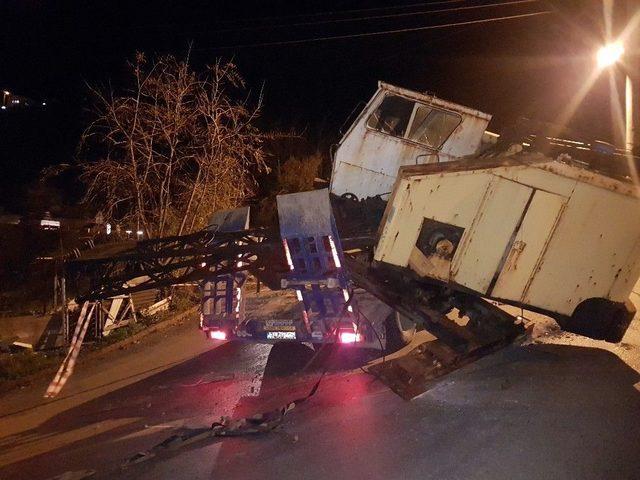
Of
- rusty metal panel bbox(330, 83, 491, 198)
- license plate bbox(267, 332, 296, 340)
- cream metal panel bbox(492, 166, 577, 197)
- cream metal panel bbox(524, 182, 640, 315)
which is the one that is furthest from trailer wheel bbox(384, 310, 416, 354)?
cream metal panel bbox(492, 166, 577, 197)

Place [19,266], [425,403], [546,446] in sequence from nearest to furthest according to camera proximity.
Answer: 1. [546,446]
2. [425,403]
3. [19,266]

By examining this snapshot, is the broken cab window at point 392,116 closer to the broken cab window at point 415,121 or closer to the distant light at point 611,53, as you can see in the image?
the broken cab window at point 415,121

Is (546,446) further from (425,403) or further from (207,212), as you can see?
(207,212)

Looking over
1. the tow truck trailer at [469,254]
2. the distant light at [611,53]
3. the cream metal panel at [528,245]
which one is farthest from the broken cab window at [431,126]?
the distant light at [611,53]

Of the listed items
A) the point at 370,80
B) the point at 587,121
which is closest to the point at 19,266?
the point at 587,121

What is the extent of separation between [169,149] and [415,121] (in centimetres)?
776

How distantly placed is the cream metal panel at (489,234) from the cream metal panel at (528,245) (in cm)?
9

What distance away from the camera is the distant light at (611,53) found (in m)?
11.4

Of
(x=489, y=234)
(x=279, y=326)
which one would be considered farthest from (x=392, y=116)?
(x=279, y=326)

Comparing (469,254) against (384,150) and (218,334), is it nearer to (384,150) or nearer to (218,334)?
(384,150)

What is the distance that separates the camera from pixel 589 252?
17.5 ft

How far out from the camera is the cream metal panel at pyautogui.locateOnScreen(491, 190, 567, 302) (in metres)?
5.23

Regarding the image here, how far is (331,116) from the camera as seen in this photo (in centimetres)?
2942

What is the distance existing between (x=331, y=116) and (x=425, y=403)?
26.2 m
